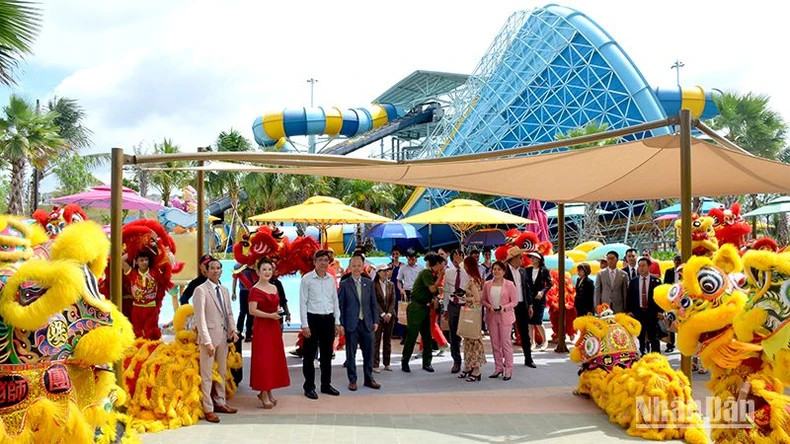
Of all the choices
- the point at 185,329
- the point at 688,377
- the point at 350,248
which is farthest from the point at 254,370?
the point at 350,248

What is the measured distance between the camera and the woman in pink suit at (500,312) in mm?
7125

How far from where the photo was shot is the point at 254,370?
5805mm

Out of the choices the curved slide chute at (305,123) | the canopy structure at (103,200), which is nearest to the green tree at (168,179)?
the curved slide chute at (305,123)

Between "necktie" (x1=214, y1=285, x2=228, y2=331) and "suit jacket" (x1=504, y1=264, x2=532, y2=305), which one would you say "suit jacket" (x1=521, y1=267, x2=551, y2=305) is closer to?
"suit jacket" (x1=504, y1=264, x2=532, y2=305)

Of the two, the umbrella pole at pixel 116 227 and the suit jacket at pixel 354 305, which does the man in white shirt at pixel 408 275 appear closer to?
Answer: the suit jacket at pixel 354 305

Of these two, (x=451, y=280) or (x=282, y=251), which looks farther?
(x=282, y=251)

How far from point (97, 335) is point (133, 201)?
317 inches

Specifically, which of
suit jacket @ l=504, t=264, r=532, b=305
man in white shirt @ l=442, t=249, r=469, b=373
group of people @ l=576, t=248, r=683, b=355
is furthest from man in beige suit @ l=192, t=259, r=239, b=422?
group of people @ l=576, t=248, r=683, b=355

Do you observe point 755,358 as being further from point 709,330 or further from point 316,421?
point 316,421

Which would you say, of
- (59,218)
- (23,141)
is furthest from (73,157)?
(59,218)

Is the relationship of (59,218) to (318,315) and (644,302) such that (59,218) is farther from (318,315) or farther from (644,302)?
(644,302)

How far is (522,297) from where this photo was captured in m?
8.16

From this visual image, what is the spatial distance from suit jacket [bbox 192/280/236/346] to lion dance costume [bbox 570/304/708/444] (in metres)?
3.26

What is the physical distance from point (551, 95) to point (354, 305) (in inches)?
1027
